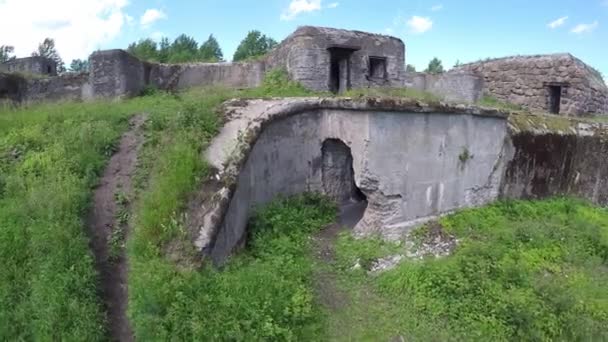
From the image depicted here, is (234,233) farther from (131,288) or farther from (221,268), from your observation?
(131,288)

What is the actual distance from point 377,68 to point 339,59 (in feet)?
3.75

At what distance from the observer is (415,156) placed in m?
8.06

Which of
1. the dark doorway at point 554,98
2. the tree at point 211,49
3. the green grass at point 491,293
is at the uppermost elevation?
the tree at point 211,49

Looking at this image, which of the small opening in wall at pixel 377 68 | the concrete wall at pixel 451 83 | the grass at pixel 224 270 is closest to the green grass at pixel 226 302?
the grass at pixel 224 270

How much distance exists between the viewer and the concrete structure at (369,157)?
7100 mm

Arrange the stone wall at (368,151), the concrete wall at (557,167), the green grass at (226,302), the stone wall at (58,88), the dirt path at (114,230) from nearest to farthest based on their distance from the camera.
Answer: the green grass at (226,302)
the dirt path at (114,230)
the stone wall at (368,151)
the concrete wall at (557,167)
the stone wall at (58,88)

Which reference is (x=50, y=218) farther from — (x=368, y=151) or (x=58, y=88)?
(x=58, y=88)

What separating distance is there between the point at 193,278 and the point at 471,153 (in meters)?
5.42

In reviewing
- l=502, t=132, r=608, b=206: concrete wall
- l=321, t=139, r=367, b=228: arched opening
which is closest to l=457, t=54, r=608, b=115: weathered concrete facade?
l=502, t=132, r=608, b=206: concrete wall

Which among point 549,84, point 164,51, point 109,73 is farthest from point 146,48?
point 549,84

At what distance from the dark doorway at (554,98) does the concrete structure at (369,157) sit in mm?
5873

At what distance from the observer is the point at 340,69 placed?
12781 millimetres

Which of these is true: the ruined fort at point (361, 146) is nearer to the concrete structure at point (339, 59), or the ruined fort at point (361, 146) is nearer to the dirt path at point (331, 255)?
the concrete structure at point (339, 59)

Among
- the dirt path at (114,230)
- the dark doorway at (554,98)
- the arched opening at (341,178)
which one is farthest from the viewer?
the dark doorway at (554,98)
